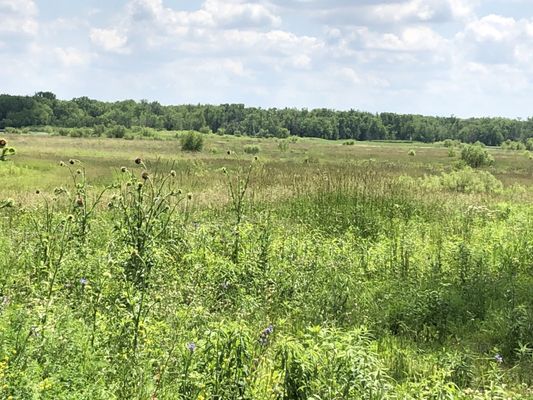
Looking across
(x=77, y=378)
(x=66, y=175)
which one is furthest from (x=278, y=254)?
(x=66, y=175)

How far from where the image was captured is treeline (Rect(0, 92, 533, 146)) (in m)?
122

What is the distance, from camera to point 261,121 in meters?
140

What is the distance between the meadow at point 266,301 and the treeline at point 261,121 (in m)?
110

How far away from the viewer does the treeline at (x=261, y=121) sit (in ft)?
401

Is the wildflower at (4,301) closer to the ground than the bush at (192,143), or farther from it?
closer to the ground

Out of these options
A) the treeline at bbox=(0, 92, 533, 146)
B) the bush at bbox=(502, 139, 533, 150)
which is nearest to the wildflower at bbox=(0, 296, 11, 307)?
the bush at bbox=(502, 139, 533, 150)

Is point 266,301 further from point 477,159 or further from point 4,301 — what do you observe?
point 477,159

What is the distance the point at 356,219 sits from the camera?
37.4 ft

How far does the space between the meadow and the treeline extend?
10954 centimetres

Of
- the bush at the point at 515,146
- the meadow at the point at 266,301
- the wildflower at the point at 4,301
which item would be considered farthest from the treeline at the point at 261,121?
the wildflower at the point at 4,301

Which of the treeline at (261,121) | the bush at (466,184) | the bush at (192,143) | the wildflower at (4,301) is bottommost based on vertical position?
the bush at (466,184)

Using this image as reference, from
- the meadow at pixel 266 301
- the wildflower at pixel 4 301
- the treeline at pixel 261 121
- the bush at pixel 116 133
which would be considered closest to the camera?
the meadow at pixel 266 301

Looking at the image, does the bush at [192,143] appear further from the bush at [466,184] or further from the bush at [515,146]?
the bush at [515,146]

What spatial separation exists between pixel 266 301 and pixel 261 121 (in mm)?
136019
